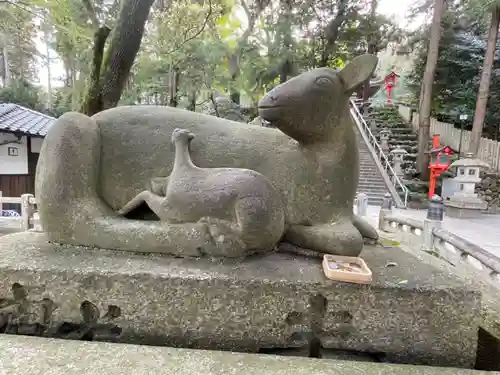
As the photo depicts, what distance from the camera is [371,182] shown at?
1399 cm

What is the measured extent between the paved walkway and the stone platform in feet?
19.8

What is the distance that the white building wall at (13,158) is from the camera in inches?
379

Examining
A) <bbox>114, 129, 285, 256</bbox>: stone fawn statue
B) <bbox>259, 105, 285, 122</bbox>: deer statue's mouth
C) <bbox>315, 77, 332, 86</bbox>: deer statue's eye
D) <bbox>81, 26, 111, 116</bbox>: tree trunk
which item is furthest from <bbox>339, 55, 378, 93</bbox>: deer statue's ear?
<bbox>81, 26, 111, 116</bbox>: tree trunk

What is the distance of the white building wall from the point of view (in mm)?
9625

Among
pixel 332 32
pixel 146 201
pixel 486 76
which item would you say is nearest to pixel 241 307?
pixel 146 201

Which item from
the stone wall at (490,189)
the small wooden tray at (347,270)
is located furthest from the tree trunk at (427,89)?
the small wooden tray at (347,270)

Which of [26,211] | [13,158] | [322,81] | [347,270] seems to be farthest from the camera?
[13,158]

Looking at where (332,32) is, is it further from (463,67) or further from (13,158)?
(13,158)

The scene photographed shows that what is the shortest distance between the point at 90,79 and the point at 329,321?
4.59m

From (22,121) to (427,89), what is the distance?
13315 millimetres

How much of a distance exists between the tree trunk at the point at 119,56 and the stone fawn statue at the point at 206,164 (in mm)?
2580

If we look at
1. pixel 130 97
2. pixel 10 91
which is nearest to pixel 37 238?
pixel 130 97

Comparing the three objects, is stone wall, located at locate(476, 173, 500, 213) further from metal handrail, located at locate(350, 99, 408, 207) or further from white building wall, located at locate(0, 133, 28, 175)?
white building wall, located at locate(0, 133, 28, 175)

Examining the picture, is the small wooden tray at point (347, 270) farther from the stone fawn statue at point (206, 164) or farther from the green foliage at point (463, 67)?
the green foliage at point (463, 67)
